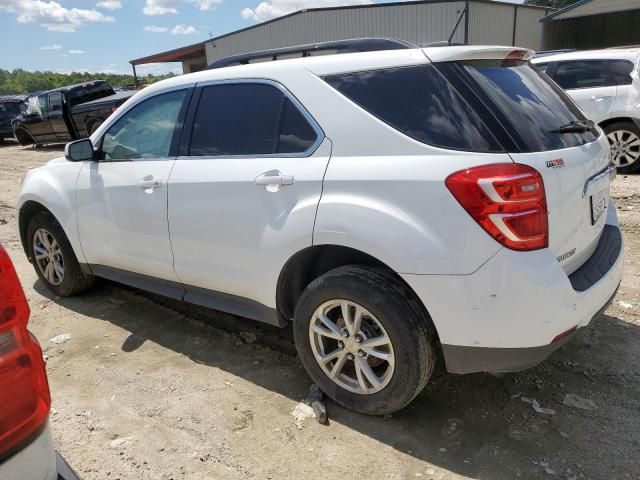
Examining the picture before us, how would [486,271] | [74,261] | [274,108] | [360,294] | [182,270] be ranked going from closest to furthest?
1. [486,271]
2. [360,294]
3. [274,108]
4. [182,270]
5. [74,261]

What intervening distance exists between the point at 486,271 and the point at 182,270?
200 cm

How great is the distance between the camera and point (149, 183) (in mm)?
3375

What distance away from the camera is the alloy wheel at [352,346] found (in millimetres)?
2582

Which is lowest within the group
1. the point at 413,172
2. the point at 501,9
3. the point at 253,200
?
the point at 253,200

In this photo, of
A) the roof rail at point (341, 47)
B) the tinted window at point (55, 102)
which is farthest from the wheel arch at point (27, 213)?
the tinted window at point (55, 102)

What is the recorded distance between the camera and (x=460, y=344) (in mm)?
2328

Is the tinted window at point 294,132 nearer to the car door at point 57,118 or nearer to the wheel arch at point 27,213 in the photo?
the wheel arch at point 27,213

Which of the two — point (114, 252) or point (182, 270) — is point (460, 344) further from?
point (114, 252)

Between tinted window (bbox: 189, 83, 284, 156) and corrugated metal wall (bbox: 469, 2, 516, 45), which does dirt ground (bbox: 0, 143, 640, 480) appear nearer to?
tinted window (bbox: 189, 83, 284, 156)

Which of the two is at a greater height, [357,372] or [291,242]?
[291,242]

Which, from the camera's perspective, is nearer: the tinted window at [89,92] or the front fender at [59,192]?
the front fender at [59,192]

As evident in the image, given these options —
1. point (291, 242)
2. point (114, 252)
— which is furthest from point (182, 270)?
point (291, 242)

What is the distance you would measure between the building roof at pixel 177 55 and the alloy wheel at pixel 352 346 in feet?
110

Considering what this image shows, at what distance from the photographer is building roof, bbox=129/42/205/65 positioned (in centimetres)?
3408
